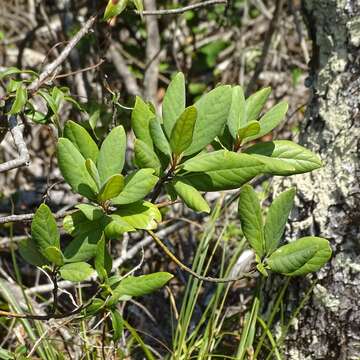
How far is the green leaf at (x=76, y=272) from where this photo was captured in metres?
1.03

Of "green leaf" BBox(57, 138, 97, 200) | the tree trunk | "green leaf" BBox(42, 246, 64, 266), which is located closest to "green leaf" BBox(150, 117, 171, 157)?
"green leaf" BBox(57, 138, 97, 200)

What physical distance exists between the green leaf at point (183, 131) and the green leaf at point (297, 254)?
0.93 ft

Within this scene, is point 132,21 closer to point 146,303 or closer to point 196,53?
point 196,53

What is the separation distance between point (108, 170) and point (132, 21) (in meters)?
1.68

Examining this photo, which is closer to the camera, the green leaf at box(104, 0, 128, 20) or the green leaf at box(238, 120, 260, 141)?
the green leaf at box(238, 120, 260, 141)

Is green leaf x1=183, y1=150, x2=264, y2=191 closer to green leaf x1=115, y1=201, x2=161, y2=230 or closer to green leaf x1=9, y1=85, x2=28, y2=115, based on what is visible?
green leaf x1=115, y1=201, x2=161, y2=230

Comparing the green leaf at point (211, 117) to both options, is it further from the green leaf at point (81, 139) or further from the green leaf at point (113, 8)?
the green leaf at point (113, 8)

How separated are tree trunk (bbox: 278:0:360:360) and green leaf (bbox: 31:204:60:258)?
66 centimetres

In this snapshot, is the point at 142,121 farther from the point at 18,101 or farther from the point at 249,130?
the point at 18,101

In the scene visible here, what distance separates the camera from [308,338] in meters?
1.47

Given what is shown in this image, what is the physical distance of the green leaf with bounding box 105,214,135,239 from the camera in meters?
0.95

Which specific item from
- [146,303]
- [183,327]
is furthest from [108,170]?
[146,303]

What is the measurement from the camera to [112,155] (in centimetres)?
99

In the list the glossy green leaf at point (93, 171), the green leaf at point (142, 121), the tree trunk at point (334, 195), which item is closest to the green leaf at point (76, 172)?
the glossy green leaf at point (93, 171)
